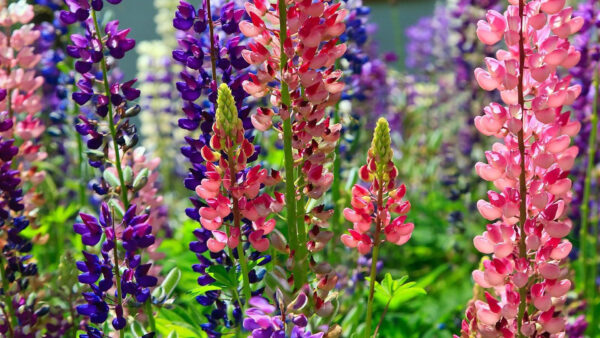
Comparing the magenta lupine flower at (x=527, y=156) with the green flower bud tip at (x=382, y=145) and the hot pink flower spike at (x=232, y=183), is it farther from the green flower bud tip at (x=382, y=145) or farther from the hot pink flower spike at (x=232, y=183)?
the hot pink flower spike at (x=232, y=183)

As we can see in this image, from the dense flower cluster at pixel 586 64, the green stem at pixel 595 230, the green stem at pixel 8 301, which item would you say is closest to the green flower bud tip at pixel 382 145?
the green stem at pixel 8 301

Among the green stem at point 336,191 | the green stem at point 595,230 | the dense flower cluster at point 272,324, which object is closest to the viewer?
the dense flower cluster at point 272,324

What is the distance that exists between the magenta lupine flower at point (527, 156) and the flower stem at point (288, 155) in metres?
0.32

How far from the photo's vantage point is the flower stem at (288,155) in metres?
1.26

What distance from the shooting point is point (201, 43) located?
151cm

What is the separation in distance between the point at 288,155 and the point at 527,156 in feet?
1.34

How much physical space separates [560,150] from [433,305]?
168 centimetres

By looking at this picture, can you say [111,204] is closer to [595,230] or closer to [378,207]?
[378,207]

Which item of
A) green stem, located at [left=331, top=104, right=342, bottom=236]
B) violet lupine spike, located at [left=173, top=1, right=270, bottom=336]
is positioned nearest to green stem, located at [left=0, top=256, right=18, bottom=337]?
violet lupine spike, located at [left=173, top=1, right=270, bottom=336]

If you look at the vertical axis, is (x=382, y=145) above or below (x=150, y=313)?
above

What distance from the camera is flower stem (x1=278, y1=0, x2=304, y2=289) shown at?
4.12 feet

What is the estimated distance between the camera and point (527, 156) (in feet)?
4.06

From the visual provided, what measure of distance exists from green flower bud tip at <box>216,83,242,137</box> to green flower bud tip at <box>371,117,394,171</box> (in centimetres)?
23

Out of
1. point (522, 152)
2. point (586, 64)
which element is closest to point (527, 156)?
point (522, 152)
